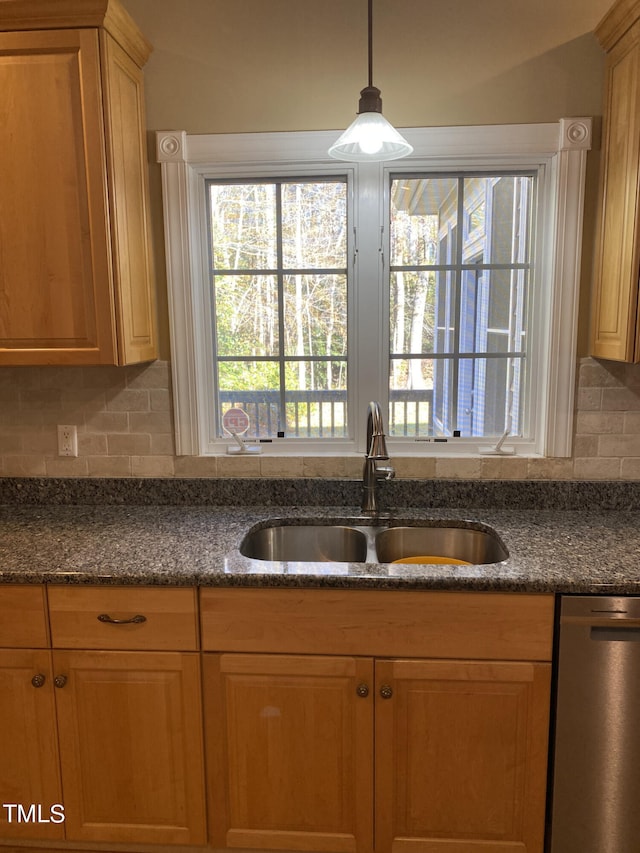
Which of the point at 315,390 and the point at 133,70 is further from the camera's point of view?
the point at 315,390

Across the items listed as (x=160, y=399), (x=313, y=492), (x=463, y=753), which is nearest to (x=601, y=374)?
(x=313, y=492)

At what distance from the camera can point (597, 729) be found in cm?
155

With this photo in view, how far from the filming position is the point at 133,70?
189 centimetres

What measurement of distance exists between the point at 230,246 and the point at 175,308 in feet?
0.96

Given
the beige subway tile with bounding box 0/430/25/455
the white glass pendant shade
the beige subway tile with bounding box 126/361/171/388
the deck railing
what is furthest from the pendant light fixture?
the beige subway tile with bounding box 0/430/25/455

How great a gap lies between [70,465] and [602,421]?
188cm

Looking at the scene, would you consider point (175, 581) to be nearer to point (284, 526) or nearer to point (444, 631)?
point (284, 526)

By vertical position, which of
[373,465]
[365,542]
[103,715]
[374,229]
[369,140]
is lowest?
[103,715]

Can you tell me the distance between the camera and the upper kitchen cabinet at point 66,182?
1652mm

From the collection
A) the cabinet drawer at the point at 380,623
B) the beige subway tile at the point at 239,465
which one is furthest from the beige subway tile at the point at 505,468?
the beige subway tile at the point at 239,465

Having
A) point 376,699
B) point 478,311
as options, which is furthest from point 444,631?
point 478,311

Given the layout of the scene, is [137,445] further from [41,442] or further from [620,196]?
[620,196]

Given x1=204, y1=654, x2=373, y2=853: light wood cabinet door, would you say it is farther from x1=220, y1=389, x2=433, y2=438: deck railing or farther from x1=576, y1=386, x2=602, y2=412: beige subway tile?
x1=576, y1=386, x2=602, y2=412: beige subway tile

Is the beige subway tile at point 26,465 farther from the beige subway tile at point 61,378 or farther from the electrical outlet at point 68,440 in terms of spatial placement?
the beige subway tile at point 61,378
